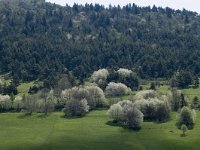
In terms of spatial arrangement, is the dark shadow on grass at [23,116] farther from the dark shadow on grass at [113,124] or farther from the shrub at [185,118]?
the shrub at [185,118]

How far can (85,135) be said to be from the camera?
160 m

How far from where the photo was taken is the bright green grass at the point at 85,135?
148000 mm

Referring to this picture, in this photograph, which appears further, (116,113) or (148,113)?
(148,113)

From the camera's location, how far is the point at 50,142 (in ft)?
497

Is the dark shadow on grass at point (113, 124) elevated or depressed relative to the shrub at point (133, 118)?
depressed

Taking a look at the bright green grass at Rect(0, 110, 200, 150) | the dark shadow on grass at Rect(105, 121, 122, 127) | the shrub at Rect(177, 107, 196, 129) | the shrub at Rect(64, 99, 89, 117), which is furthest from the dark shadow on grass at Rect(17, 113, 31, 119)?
the shrub at Rect(177, 107, 196, 129)

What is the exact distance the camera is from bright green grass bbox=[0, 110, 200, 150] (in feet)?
486

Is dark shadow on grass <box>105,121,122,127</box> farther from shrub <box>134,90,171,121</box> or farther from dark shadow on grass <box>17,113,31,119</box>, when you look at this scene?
dark shadow on grass <box>17,113,31,119</box>

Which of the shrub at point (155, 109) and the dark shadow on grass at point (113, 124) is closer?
the dark shadow on grass at point (113, 124)

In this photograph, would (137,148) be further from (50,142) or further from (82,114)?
(82,114)

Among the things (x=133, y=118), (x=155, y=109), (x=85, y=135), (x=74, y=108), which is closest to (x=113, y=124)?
(x=133, y=118)

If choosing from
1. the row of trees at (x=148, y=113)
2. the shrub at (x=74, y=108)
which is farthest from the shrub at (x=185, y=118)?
the shrub at (x=74, y=108)

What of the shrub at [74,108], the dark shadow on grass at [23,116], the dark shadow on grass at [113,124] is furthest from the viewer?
the shrub at [74,108]

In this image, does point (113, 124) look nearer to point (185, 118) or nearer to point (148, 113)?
point (148, 113)
